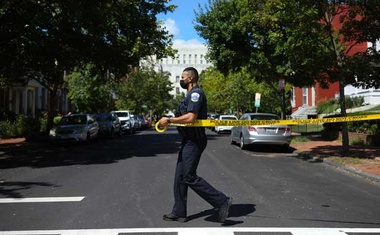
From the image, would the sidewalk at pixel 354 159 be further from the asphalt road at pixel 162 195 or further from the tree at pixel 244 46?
the tree at pixel 244 46

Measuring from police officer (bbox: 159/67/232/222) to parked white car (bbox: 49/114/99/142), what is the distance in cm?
1478

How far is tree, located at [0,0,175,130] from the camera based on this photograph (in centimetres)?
1553

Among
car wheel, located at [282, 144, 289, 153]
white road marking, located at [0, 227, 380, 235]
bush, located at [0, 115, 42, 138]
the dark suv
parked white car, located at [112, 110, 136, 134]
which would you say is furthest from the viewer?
parked white car, located at [112, 110, 136, 134]

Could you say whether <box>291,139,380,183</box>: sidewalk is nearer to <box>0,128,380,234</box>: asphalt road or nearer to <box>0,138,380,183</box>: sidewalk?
<box>0,138,380,183</box>: sidewalk

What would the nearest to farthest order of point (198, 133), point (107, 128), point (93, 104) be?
1. point (198, 133)
2. point (107, 128)
3. point (93, 104)

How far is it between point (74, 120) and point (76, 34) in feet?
17.8

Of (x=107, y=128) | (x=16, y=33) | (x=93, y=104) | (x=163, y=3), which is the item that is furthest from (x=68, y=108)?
(x=16, y=33)

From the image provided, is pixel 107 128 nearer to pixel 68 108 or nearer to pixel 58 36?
pixel 58 36

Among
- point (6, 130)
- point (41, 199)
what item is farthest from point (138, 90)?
point (41, 199)

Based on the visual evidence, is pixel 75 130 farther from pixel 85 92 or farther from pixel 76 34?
pixel 85 92

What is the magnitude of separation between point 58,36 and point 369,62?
12.0 m

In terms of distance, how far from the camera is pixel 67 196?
312 inches

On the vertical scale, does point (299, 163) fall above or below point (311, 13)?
below

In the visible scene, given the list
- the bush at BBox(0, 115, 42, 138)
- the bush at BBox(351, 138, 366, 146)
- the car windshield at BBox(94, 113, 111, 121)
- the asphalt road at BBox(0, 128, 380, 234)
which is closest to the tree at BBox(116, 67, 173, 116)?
the car windshield at BBox(94, 113, 111, 121)
